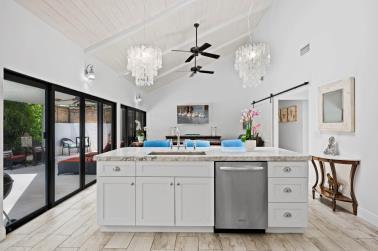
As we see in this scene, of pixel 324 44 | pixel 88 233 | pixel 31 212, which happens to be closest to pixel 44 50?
pixel 31 212

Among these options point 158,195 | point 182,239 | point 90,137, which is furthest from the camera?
point 90,137

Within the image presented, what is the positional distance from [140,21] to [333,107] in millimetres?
3371

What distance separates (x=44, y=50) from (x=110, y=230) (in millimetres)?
2456

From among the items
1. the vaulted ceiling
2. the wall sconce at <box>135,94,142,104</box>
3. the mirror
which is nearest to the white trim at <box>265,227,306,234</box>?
the mirror

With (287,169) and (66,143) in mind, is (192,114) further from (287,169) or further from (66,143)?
(287,169)

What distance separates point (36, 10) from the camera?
295cm

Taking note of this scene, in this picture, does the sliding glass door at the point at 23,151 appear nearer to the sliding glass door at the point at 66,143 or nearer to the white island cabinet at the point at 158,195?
the sliding glass door at the point at 66,143

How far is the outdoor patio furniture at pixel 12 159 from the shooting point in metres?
2.76

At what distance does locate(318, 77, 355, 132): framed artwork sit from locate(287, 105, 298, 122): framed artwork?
3140 mm

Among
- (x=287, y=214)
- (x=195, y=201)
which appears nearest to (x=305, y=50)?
(x=287, y=214)

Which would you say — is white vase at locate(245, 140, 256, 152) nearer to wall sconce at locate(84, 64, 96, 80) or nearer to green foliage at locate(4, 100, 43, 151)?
green foliage at locate(4, 100, 43, 151)

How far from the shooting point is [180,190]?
264cm

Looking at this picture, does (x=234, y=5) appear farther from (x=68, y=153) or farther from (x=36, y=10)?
(x=68, y=153)

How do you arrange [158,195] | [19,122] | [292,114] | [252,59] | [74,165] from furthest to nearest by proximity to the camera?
[292,114], [252,59], [74,165], [19,122], [158,195]
